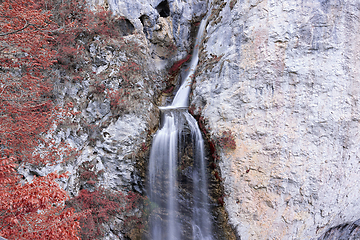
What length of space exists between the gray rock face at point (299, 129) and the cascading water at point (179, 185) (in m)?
0.94

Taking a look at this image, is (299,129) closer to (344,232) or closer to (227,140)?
(227,140)

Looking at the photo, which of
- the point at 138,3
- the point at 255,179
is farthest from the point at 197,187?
the point at 138,3

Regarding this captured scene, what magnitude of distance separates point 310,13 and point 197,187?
7.17 meters

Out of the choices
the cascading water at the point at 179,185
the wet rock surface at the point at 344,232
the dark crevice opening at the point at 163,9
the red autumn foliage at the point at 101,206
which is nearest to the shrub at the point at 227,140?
the cascading water at the point at 179,185

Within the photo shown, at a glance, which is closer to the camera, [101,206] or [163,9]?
[101,206]

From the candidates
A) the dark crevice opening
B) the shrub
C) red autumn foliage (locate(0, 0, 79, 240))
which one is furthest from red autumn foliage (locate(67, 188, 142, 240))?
the dark crevice opening

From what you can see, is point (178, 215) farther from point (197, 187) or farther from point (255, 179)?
point (255, 179)

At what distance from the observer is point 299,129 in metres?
5.93

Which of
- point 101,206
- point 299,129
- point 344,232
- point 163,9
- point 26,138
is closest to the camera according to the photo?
point 26,138

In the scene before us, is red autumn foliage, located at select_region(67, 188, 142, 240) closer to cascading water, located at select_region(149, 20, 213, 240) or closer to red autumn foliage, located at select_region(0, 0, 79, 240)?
cascading water, located at select_region(149, 20, 213, 240)

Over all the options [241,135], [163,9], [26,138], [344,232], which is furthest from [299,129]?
[163,9]

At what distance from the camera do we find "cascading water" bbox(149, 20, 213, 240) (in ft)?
20.4

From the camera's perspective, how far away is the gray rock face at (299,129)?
5.79m

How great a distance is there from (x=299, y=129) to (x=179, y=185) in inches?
181
